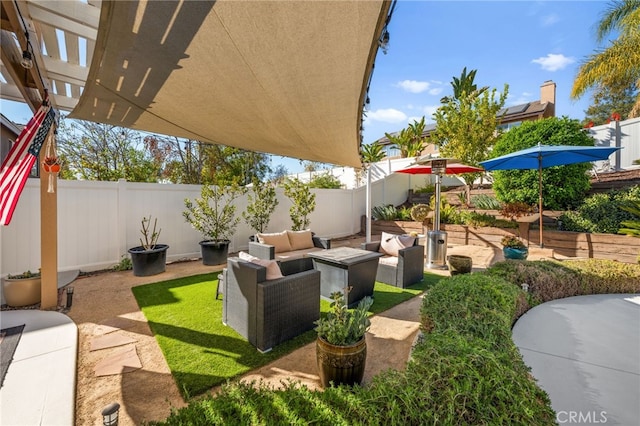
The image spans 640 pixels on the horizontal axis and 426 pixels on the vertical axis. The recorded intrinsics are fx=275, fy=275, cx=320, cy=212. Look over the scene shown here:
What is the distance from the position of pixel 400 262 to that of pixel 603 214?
5.85 metres

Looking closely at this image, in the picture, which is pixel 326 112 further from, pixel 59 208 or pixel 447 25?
pixel 59 208

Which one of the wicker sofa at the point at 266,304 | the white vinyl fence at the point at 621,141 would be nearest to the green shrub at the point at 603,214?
the white vinyl fence at the point at 621,141

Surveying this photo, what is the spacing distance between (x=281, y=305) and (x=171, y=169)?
13.3 m

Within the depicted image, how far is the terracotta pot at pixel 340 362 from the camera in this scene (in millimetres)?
2191

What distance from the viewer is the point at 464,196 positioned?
1111 centimetres

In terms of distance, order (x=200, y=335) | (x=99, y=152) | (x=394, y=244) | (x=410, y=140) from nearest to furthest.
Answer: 1. (x=200, y=335)
2. (x=394, y=244)
3. (x=99, y=152)
4. (x=410, y=140)

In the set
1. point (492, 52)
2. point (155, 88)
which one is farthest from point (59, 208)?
point (492, 52)

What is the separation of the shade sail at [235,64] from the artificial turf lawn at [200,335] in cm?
204

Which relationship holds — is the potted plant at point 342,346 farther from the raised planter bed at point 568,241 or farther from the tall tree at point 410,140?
the tall tree at point 410,140

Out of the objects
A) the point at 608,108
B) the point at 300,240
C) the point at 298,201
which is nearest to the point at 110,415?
the point at 300,240

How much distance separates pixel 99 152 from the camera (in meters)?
11.4

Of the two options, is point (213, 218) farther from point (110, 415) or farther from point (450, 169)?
point (450, 169)

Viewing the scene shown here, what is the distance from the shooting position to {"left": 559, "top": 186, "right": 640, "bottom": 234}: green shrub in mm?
6492

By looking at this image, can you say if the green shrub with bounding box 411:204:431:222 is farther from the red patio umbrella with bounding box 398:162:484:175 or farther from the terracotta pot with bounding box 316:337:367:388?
the terracotta pot with bounding box 316:337:367:388
